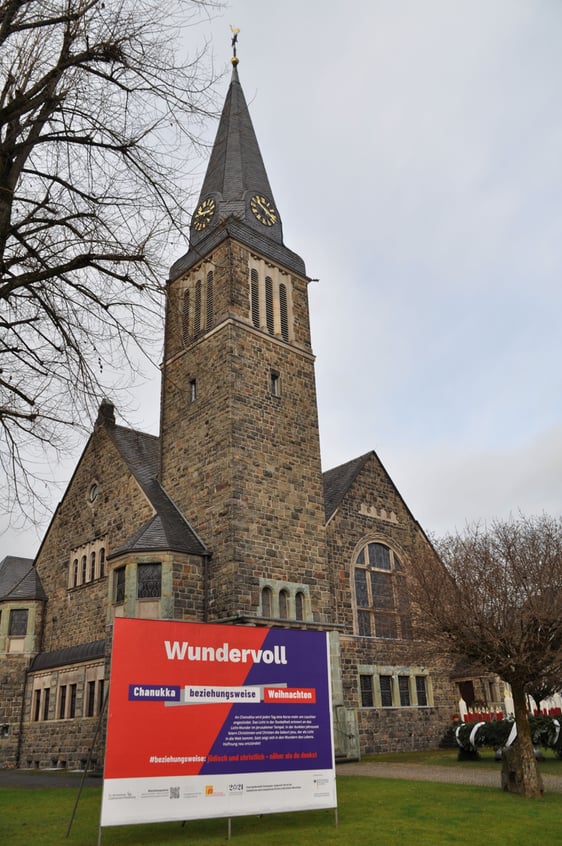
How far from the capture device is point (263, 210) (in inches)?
1126

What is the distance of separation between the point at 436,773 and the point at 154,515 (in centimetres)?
1141

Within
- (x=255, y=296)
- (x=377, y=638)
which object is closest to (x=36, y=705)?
(x=377, y=638)

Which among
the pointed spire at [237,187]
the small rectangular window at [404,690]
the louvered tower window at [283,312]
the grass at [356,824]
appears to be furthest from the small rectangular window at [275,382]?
the grass at [356,824]

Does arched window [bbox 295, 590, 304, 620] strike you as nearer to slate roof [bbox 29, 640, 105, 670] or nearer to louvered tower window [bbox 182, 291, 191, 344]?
slate roof [bbox 29, 640, 105, 670]

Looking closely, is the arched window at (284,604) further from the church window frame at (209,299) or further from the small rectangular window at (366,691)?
the church window frame at (209,299)

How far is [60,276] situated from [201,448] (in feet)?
48.0

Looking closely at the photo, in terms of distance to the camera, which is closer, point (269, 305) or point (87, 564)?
point (269, 305)

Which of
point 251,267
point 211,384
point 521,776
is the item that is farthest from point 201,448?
point 521,776

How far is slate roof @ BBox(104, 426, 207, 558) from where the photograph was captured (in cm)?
2119

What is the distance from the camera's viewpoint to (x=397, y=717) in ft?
83.6

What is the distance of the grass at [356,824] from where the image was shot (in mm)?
8758

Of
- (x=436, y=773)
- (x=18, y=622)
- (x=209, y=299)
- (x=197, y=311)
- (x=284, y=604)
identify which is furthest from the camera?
(x=18, y=622)

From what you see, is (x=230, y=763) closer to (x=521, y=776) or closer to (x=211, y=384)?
(x=521, y=776)

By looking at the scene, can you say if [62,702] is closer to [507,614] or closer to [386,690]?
[386,690]
